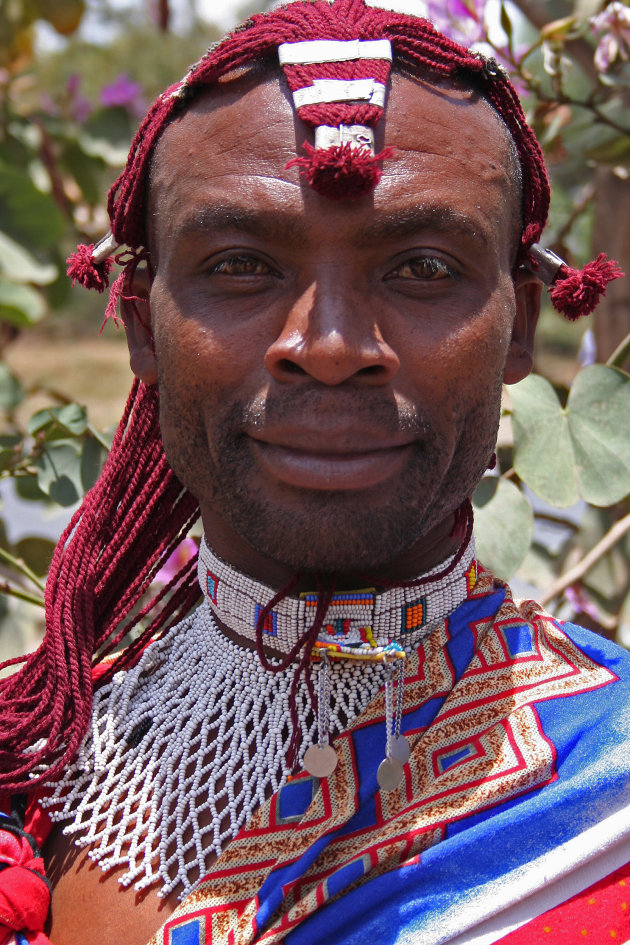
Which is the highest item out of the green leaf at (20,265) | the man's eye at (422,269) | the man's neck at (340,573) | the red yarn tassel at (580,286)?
the green leaf at (20,265)

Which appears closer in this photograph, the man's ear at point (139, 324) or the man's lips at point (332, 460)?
the man's lips at point (332, 460)

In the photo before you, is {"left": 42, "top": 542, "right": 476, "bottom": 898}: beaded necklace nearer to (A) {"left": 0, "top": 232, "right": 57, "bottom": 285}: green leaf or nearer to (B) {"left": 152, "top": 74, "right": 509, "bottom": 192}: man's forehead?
(B) {"left": 152, "top": 74, "right": 509, "bottom": 192}: man's forehead

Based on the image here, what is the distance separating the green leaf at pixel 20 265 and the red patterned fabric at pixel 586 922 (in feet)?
7.49

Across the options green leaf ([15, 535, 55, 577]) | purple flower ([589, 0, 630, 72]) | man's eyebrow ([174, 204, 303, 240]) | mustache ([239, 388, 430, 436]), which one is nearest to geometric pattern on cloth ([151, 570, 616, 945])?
mustache ([239, 388, 430, 436])

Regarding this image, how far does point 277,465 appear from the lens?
52.1 inches

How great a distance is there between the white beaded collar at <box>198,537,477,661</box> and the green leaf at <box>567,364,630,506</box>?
53cm

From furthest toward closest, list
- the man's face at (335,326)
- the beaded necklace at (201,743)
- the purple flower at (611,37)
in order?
the purple flower at (611,37)
the beaded necklace at (201,743)
the man's face at (335,326)

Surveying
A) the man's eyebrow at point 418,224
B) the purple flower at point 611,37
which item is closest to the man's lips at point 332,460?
the man's eyebrow at point 418,224

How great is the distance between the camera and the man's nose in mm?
1248

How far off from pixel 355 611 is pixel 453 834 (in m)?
0.34

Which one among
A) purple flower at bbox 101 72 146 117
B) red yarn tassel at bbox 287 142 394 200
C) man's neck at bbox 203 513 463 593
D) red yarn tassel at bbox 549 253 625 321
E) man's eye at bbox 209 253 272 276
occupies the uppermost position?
purple flower at bbox 101 72 146 117

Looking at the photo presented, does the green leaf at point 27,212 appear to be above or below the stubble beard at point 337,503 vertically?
above

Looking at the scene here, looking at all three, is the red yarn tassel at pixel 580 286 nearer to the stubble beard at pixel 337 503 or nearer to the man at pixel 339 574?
the man at pixel 339 574

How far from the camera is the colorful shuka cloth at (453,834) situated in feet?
4.01
